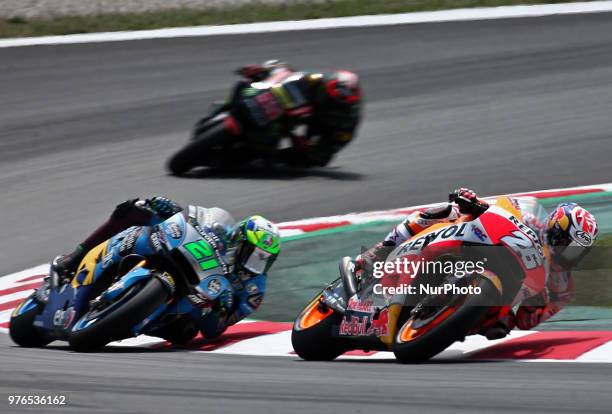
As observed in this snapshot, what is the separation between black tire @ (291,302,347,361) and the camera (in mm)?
7195

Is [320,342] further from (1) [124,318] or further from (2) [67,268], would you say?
(2) [67,268]

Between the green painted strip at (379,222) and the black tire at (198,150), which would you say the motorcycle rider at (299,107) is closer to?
the black tire at (198,150)

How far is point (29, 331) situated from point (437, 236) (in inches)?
117

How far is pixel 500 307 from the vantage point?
6.55m

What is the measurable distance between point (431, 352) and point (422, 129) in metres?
10.2

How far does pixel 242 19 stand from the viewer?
22.1 metres

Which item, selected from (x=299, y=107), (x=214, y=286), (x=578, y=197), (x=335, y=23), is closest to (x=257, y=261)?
(x=214, y=286)

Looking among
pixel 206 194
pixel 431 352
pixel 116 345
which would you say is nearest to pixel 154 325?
pixel 116 345

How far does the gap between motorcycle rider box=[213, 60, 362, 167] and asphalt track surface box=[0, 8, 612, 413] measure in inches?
15.9

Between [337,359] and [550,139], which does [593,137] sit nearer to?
[550,139]

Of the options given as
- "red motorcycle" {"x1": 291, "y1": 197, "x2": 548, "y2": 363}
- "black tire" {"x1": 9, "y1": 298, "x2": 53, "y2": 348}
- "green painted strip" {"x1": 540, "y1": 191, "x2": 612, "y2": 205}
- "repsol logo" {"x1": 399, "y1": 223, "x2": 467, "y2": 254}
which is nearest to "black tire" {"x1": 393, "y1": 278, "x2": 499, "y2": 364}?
"red motorcycle" {"x1": 291, "y1": 197, "x2": 548, "y2": 363}

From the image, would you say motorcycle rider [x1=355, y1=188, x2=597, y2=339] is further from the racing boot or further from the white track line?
the white track line

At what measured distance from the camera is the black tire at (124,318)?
7305mm

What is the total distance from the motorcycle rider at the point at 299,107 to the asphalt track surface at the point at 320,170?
0.40 m
